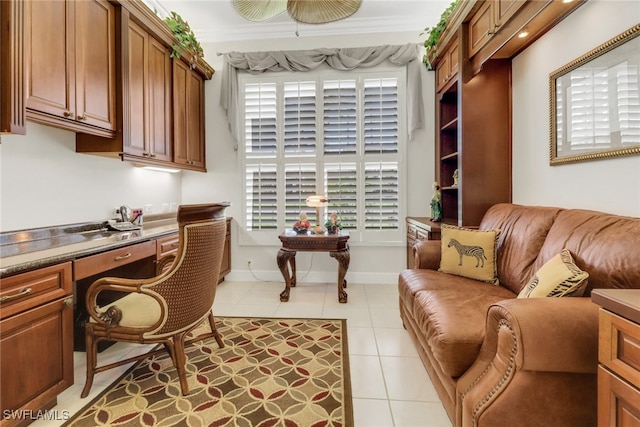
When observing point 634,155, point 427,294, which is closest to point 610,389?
point 427,294

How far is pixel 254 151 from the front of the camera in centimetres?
394

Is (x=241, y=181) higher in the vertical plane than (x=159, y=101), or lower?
lower

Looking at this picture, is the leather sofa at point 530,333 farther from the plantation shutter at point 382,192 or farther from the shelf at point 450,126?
the plantation shutter at point 382,192

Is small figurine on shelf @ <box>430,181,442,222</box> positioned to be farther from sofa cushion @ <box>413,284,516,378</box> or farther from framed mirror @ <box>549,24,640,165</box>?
sofa cushion @ <box>413,284,516,378</box>

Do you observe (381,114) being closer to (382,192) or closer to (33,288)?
(382,192)

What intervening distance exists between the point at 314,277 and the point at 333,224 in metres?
0.88

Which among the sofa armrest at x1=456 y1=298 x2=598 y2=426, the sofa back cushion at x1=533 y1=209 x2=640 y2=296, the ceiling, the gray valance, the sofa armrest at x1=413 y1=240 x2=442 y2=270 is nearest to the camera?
the sofa armrest at x1=456 y1=298 x2=598 y2=426

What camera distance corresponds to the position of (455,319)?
1532mm

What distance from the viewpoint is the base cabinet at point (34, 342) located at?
137 centimetres

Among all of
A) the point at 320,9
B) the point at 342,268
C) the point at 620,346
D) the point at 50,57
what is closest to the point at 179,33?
the point at 50,57

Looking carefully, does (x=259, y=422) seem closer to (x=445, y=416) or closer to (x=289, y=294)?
(x=445, y=416)

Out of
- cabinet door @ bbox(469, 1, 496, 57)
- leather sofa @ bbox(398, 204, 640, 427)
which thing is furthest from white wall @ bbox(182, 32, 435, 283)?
leather sofa @ bbox(398, 204, 640, 427)

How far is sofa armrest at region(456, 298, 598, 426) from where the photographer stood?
1083 mm

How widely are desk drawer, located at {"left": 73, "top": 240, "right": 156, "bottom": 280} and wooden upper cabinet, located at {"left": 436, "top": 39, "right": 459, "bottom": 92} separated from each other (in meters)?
3.28
